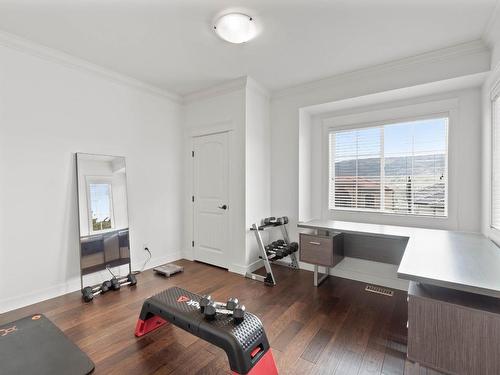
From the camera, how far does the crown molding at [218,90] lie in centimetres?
350

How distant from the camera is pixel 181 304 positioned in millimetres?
1965

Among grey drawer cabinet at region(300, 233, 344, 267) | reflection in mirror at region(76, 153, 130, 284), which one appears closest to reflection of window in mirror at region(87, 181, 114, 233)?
reflection in mirror at region(76, 153, 130, 284)

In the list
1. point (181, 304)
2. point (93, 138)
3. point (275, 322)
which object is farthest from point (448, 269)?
point (93, 138)

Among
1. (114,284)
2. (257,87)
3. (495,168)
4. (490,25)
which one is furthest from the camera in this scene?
(257,87)

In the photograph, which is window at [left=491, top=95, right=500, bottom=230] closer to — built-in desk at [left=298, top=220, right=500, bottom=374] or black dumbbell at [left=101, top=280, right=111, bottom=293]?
built-in desk at [left=298, top=220, right=500, bottom=374]

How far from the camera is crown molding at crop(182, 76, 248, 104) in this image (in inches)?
138

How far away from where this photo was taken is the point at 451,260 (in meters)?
1.68

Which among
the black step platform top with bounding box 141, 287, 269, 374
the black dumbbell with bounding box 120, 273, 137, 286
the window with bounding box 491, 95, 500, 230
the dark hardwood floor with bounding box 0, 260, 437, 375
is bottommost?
the dark hardwood floor with bounding box 0, 260, 437, 375

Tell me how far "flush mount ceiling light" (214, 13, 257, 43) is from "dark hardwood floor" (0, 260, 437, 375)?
8.81 feet

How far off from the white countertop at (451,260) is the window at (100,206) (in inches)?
121

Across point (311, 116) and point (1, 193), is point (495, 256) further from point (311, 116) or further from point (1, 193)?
point (1, 193)

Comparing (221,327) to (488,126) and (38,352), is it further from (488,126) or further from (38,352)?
(488,126)

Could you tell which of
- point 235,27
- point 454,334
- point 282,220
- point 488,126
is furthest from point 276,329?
point 488,126

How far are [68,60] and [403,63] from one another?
3833mm
